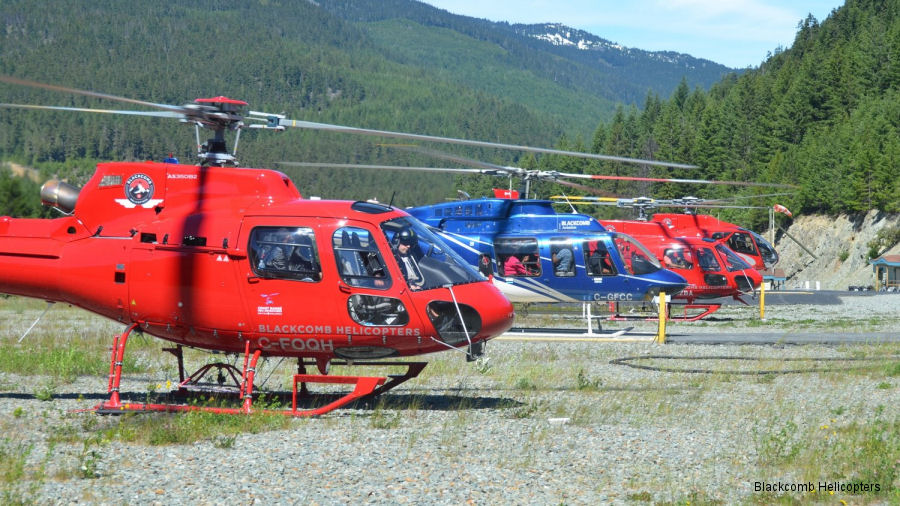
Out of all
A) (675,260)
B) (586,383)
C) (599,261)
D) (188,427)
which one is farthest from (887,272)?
(188,427)

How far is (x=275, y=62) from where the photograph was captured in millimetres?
188500

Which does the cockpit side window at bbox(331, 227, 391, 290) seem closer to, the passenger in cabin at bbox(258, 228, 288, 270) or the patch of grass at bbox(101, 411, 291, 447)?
the passenger in cabin at bbox(258, 228, 288, 270)

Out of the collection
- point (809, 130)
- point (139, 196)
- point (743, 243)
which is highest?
point (809, 130)

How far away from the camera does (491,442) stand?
9.64 m

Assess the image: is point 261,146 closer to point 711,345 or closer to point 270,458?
point 711,345

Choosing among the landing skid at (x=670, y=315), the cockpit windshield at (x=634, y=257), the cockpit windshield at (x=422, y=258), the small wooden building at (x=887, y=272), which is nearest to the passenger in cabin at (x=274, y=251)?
the cockpit windshield at (x=422, y=258)

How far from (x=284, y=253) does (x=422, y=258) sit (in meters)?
1.65

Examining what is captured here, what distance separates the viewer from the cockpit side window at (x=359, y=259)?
1130cm

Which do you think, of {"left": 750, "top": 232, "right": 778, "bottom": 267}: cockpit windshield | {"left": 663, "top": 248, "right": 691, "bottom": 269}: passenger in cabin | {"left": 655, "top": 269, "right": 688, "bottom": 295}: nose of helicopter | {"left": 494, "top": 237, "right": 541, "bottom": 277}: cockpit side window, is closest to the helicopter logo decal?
{"left": 494, "top": 237, "right": 541, "bottom": 277}: cockpit side window

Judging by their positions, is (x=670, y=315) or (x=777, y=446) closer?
(x=777, y=446)

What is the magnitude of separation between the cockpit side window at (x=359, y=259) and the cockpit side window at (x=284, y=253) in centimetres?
28

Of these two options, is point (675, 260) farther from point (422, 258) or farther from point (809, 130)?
point (809, 130)

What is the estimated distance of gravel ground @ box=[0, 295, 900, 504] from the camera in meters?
7.70

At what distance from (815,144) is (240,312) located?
254 ft
